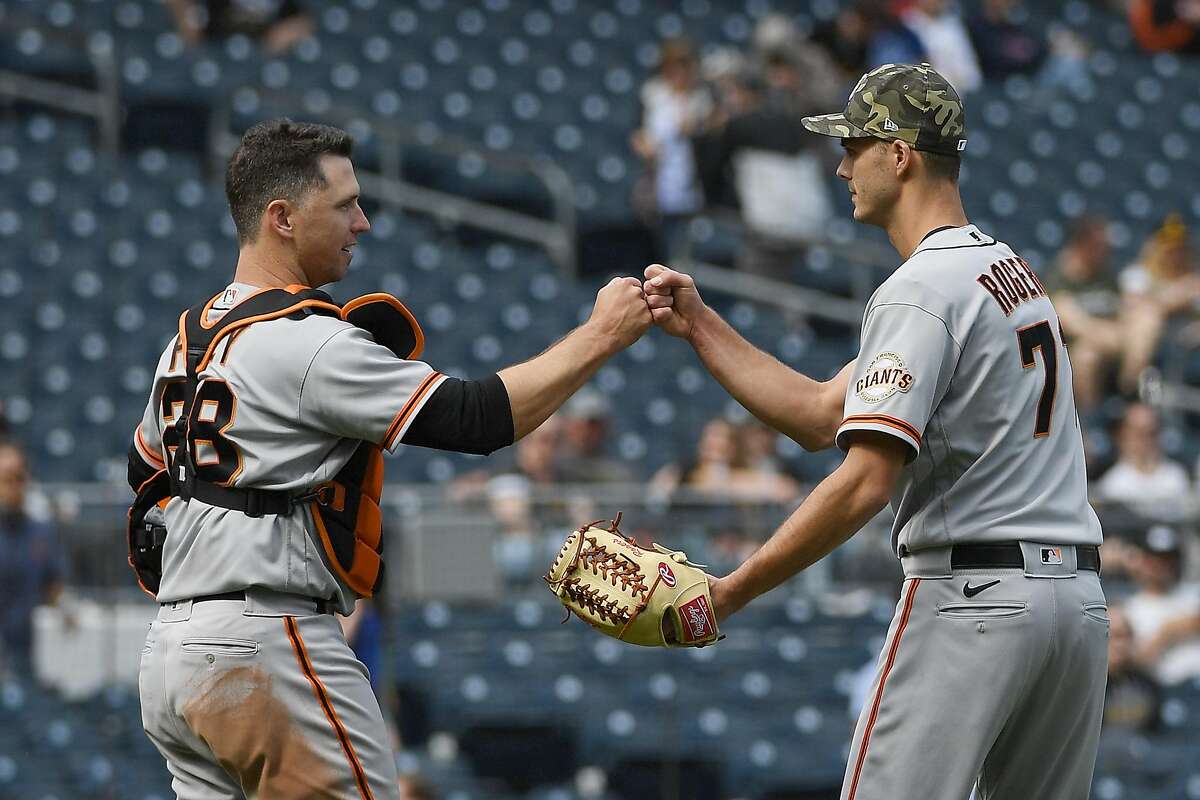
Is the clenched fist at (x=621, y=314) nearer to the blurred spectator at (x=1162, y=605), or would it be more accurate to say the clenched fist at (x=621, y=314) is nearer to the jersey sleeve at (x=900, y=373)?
the jersey sleeve at (x=900, y=373)

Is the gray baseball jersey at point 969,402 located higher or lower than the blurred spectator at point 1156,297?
lower

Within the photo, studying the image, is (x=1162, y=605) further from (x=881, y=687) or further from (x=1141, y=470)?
(x=881, y=687)

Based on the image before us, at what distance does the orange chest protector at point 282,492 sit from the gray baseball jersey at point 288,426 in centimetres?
2

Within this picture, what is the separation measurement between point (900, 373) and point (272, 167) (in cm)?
139

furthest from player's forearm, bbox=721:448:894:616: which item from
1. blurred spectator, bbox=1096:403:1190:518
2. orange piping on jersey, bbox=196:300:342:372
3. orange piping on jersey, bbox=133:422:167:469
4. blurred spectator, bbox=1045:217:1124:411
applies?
blurred spectator, bbox=1045:217:1124:411

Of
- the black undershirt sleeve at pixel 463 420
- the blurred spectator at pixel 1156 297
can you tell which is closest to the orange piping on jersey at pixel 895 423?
the black undershirt sleeve at pixel 463 420

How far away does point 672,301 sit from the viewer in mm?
4395

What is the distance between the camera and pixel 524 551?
8.69m

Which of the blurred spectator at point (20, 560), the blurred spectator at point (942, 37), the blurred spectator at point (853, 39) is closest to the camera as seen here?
the blurred spectator at point (20, 560)

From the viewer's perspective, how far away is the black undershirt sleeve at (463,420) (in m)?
3.74

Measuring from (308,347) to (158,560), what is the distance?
0.61 metres

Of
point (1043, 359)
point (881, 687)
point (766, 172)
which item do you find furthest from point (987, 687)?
point (766, 172)

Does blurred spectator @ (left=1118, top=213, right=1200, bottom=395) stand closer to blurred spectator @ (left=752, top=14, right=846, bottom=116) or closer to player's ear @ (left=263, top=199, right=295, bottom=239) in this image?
blurred spectator @ (left=752, top=14, right=846, bottom=116)

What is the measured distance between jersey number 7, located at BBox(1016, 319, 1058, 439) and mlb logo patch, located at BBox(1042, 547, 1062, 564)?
0.23m
